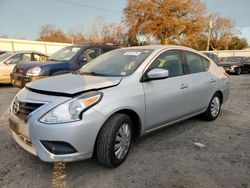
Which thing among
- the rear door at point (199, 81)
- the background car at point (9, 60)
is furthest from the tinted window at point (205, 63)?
the background car at point (9, 60)

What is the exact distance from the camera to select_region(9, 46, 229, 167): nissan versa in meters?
2.66

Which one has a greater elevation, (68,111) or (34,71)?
(34,71)

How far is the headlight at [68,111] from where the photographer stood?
263 cm

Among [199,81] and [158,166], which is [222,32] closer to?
[199,81]

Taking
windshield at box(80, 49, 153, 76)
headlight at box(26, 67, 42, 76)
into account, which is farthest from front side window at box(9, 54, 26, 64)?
windshield at box(80, 49, 153, 76)

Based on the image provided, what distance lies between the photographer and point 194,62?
458cm

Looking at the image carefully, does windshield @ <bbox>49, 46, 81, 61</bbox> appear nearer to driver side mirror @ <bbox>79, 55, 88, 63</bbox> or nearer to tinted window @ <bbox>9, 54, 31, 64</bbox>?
driver side mirror @ <bbox>79, 55, 88, 63</bbox>

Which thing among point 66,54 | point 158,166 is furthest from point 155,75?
point 66,54

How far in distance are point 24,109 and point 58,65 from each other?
4.17 meters

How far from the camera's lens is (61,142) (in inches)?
104

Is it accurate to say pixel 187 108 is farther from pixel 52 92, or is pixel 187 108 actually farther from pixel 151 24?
pixel 151 24

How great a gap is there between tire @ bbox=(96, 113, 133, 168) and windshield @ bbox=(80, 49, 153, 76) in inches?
29.0

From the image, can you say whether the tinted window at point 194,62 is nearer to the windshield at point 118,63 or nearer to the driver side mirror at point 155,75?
the windshield at point 118,63

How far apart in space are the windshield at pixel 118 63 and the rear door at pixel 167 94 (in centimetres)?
24
